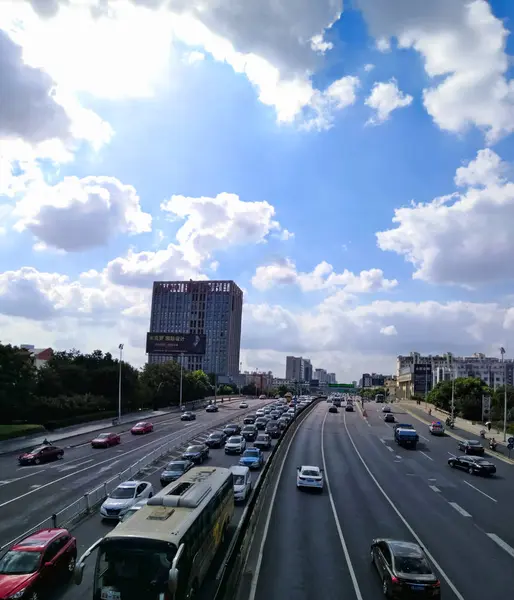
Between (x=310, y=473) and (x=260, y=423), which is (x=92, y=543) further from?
(x=260, y=423)

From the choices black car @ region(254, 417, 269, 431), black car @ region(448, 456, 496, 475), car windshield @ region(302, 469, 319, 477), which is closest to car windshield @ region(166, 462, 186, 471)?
car windshield @ region(302, 469, 319, 477)

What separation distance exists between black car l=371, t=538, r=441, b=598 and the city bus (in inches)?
219

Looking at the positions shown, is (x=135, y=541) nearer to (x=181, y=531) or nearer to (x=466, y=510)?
(x=181, y=531)

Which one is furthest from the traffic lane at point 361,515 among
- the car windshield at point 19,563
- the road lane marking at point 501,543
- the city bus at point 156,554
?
the car windshield at point 19,563

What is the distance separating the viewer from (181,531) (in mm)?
12523

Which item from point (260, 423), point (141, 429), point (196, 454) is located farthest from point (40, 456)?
point (260, 423)

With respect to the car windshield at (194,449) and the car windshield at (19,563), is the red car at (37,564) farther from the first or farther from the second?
the car windshield at (194,449)

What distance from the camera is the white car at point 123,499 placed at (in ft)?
74.3

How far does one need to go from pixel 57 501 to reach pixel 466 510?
22.3 meters

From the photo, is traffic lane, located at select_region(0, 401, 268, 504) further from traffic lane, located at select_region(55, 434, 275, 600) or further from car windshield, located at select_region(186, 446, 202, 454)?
traffic lane, located at select_region(55, 434, 275, 600)

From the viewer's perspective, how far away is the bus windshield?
11.3m

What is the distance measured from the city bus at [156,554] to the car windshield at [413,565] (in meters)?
5.82

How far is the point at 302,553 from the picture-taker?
1944 centimetres

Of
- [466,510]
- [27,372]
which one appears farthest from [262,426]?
[466,510]
